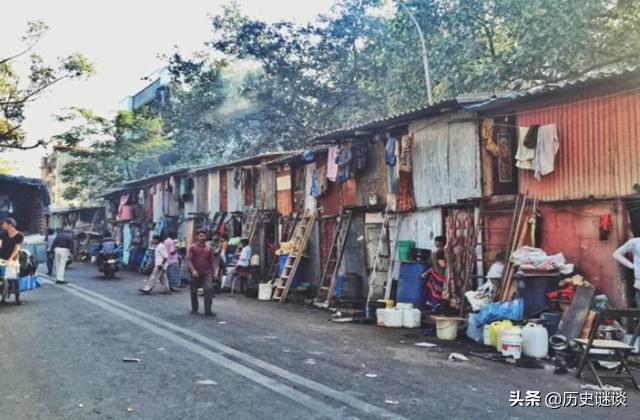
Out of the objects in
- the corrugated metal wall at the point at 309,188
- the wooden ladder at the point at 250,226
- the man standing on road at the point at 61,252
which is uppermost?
the corrugated metal wall at the point at 309,188

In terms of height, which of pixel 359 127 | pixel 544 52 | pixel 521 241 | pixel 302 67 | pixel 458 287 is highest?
pixel 302 67

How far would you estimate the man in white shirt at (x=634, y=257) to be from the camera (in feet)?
27.5

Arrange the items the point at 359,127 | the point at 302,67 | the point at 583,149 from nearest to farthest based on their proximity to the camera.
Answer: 1. the point at 583,149
2. the point at 359,127
3. the point at 302,67

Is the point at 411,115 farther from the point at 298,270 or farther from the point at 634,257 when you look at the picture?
the point at 298,270

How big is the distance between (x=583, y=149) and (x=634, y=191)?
1.20 meters

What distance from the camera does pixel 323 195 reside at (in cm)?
1714

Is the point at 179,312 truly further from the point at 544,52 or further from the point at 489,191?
the point at 544,52

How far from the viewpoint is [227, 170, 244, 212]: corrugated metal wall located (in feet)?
71.7

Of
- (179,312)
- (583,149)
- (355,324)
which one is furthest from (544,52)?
(179,312)

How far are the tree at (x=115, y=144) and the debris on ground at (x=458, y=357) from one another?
2661 cm

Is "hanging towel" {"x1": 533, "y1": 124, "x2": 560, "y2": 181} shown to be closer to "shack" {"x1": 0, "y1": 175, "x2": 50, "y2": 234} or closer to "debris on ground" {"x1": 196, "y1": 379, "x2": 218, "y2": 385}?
"debris on ground" {"x1": 196, "y1": 379, "x2": 218, "y2": 385}

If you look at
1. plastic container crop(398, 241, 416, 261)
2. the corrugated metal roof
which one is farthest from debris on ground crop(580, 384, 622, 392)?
plastic container crop(398, 241, 416, 261)

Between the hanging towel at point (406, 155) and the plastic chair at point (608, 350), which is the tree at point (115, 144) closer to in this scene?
the hanging towel at point (406, 155)

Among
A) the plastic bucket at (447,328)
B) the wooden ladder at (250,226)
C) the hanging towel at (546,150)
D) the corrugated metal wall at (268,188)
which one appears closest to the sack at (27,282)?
the wooden ladder at (250,226)
